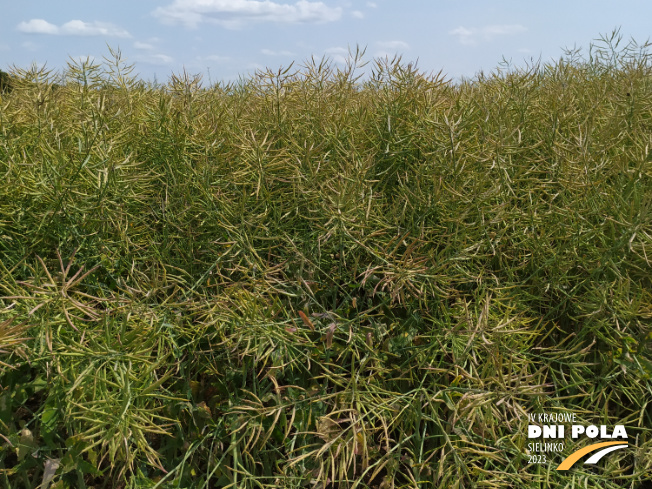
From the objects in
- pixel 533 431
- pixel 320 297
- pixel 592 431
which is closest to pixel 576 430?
pixel 592 431

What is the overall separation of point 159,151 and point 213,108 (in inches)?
14.1

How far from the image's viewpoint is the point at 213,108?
98.9 inches

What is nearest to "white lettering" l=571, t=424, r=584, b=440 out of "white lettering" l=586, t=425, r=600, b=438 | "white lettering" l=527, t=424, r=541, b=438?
"white lettering" l=586, t=425, r=600, b=438

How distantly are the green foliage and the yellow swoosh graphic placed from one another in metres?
0.04

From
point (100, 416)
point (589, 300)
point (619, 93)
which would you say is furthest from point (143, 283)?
point (619, 93)

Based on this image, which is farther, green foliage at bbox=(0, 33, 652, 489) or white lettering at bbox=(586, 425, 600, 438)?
white lettering at bbox=(586, 425, 600, 438)

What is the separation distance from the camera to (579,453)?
5.82 ft

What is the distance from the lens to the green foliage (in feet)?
5.56

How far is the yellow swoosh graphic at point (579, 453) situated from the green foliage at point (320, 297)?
44 millimetres

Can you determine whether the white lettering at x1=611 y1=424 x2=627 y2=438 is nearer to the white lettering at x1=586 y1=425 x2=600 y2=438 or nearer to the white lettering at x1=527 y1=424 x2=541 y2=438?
the white lettering at x1=586 y1=425 x2=600 y2=438

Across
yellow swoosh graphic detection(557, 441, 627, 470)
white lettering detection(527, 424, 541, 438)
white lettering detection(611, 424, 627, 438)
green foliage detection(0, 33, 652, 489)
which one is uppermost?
green foliage detection(0, 33, 652, 489)

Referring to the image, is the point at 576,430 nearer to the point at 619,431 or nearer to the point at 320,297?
the point at 619,431

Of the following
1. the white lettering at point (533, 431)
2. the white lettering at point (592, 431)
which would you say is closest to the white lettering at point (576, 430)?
the white lettering at point (592, 431)

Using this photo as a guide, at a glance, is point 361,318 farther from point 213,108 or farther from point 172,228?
point 213,108
